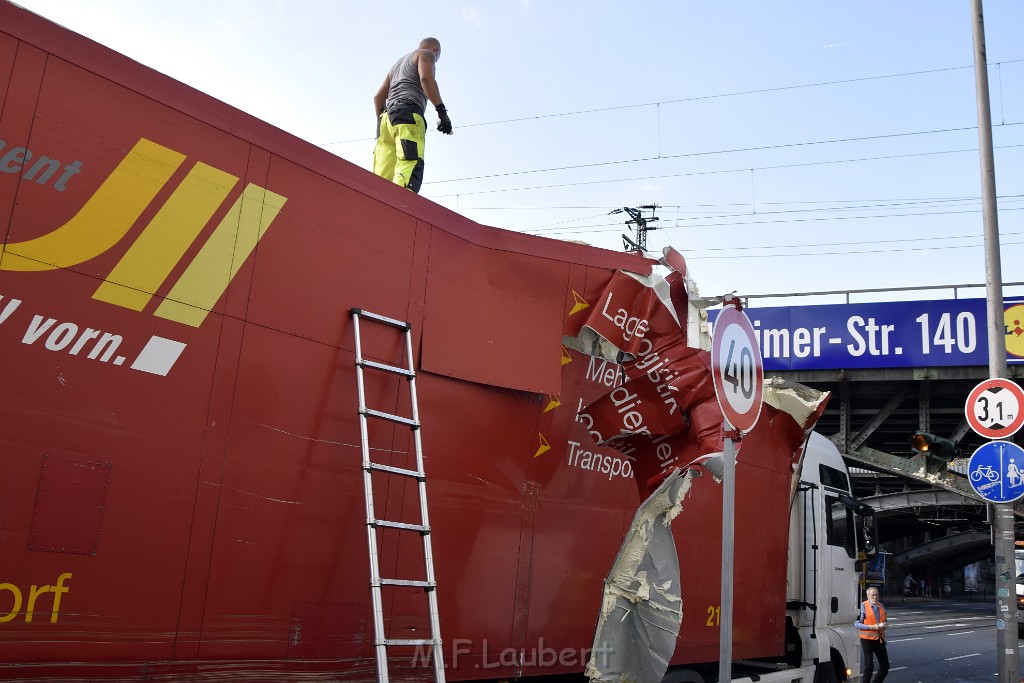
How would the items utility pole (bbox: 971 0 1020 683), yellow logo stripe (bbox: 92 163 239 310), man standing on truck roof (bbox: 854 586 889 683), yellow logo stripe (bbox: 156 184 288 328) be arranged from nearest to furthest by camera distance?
yellow logo stripe (bbox: 92 163 239 310) → yellow logo stripe (bbox: 156 184 288 328) → utility pole (bbox: 971 0 1020 683) → man standing on truck roof (bbox: 854 586 889 683)

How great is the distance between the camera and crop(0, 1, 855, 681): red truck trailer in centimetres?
333

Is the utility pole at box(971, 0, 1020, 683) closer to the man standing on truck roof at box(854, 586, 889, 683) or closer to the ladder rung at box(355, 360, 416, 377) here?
the man standing on truck roof at box(854, 586, 889, 683)

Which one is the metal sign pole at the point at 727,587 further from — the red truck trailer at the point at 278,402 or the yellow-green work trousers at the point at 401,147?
the yellow-green work trousers at the point at 401,147

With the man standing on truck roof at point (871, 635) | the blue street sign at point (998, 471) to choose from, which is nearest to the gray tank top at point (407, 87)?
the blue street sign at point (998, 471)

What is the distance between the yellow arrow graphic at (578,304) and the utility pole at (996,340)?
6245 millimetres

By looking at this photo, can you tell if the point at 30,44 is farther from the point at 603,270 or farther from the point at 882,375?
the point at 882,375

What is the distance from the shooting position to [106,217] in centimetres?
352

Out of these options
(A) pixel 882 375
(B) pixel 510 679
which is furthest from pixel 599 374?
(A) pixel 882 375

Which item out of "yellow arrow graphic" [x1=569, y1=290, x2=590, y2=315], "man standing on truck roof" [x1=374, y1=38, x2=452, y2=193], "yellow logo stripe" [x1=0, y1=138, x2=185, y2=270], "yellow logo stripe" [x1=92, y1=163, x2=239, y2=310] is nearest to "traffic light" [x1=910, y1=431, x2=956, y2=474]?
"yellow arrow graphic" [x1=569, y1=290, x2=590, y2=315]

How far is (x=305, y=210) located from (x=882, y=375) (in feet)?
65.0

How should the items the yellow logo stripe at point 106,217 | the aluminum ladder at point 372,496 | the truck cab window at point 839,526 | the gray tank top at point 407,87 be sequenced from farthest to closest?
the truck cab window at point 839,526 < the gray tank top at point 407,87 < the aluminum ladder at point 372,496 < the yellow logo stripe at point 106,217

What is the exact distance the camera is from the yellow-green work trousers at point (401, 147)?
6.48 m

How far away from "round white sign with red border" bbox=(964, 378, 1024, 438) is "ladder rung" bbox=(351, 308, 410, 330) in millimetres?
6901

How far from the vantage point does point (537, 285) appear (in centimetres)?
532
